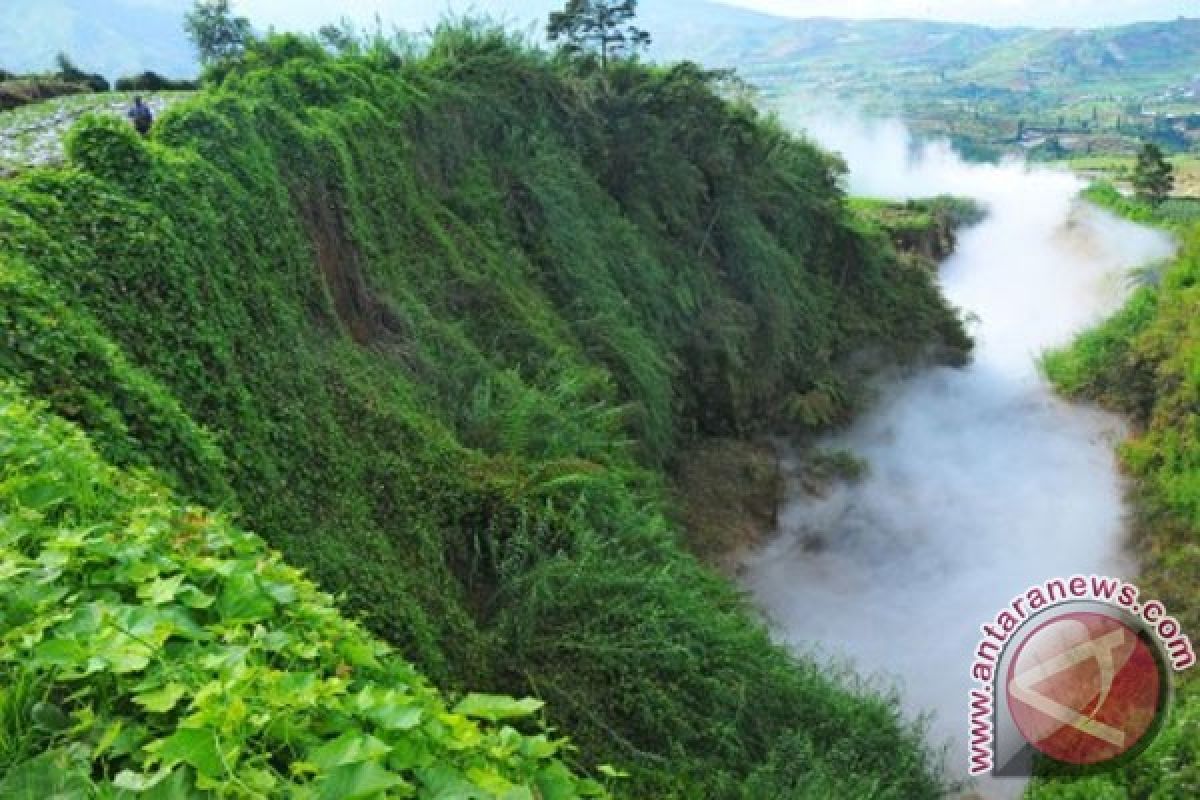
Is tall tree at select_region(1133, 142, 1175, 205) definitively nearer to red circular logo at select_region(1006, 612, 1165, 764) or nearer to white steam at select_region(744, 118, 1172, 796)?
white steam at select_region(744, 118, 1172, 796)

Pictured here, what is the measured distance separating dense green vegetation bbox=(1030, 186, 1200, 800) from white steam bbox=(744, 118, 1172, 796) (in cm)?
55

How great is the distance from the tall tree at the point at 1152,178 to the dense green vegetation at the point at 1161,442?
22213mm

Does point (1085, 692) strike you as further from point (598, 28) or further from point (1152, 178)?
point (1152, 178)

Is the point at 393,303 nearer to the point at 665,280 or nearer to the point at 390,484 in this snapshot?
the point at 390,484

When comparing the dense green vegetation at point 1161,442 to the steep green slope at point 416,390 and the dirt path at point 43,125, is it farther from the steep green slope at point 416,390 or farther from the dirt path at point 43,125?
the dirt path at point 43,125

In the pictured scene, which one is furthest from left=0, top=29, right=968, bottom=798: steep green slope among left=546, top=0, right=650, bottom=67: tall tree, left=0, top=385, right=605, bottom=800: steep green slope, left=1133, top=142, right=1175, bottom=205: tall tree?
left=1133, top=142, right=1175, bottom=205: tall tree

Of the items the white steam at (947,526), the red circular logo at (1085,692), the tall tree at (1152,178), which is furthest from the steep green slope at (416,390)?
the tall tree at (1152,178)

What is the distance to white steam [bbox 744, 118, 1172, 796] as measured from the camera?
12430 mm

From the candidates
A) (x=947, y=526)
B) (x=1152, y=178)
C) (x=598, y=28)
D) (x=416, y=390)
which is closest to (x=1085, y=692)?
(x=416, y=390)

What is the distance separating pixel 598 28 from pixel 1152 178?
38.2 metres

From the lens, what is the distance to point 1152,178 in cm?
4391

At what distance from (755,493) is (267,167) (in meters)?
9.47

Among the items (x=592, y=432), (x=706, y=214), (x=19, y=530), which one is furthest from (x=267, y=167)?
(x=706, y=214)

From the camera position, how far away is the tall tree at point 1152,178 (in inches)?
1727
